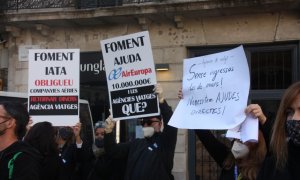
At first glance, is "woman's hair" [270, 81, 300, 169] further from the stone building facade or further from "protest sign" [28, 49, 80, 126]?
the stone building facade

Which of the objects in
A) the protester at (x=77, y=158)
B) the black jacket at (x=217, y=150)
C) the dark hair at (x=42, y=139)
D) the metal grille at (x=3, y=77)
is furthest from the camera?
the metal grille at (x=3, y=77)

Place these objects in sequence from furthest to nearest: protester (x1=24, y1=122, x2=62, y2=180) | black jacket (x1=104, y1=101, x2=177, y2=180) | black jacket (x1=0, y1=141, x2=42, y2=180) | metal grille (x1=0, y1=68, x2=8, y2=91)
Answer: metal grille (x1=0, y1=68, x2=8, y2=91)
black jacket (x1=104, y1=101, x2=177, y2=180)
protester (x1=24, y1=122, x2=62, y2=180)
black jacket (x1=0, y1=141, x2=42, y2=180)

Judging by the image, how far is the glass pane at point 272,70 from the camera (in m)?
10.2

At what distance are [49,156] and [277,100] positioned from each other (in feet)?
21.2

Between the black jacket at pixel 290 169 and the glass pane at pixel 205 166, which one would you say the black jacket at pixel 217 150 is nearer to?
the black jacket at pixel 290 169

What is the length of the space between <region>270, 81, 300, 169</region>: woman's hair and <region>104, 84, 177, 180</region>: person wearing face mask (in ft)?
8.70

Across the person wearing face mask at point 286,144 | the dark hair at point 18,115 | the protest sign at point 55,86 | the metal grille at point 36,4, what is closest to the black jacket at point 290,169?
the person wearing face mask at point 286,144

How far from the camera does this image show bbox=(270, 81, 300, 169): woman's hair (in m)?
2.41

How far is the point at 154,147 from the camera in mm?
5344

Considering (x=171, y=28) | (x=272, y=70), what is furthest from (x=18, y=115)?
(x=171, y=28)

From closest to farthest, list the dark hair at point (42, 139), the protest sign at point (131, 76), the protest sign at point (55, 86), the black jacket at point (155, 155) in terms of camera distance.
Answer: the dark hair at point (42, 139)
the black jacket at point (155, 155)
the protest sign at point (131, 76)
the protest sign at point (55, 86)

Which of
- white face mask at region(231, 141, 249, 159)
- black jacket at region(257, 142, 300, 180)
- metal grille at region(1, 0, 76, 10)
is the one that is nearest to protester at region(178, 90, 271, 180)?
white face mask at region(231, 141, 249, 159)

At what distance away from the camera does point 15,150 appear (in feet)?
10.8

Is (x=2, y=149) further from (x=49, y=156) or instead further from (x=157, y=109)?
(x=157, y=109)
